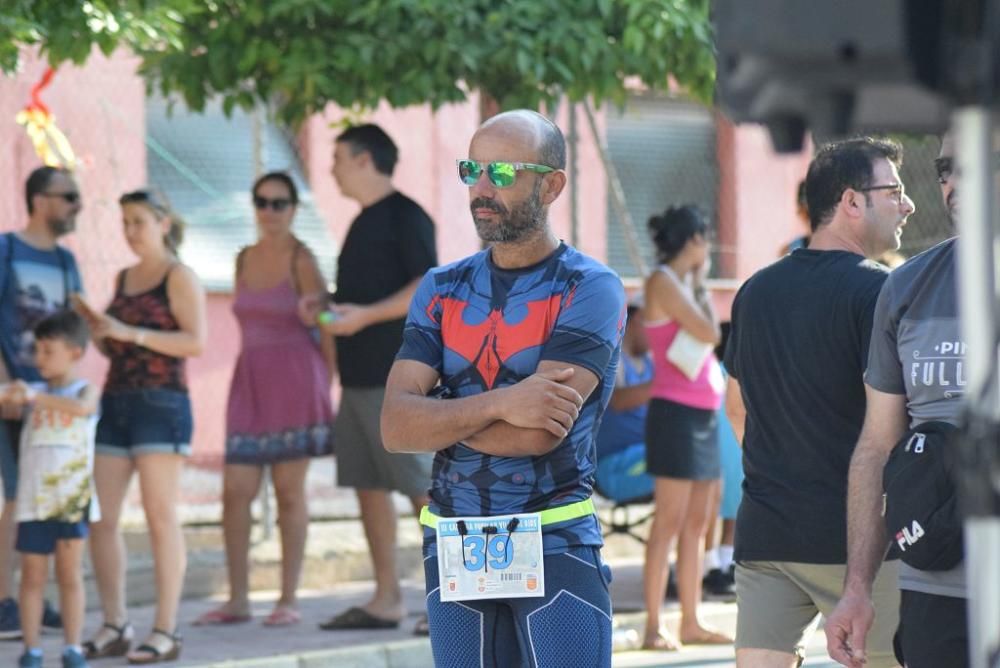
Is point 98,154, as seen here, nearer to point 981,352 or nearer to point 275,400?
point 275,400

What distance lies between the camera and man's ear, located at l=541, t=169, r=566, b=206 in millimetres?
4945

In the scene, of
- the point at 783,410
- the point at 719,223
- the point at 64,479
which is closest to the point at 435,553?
the point at 783,410

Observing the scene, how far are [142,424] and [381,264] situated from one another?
4.51 feet

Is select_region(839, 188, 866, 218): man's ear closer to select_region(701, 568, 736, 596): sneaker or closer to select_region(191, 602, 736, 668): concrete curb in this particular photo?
select_region(191, 602, 736, 668): concrete curb

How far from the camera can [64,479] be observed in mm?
7871

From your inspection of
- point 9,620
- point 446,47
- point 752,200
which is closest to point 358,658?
point 9,620

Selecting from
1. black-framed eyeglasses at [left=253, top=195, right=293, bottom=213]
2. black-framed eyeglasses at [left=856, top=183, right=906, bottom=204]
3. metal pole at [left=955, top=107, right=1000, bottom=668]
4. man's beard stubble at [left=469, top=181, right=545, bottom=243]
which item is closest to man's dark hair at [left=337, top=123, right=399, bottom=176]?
black-framed eyeglasses at [left=253, top=195, right=293, bottom=213]

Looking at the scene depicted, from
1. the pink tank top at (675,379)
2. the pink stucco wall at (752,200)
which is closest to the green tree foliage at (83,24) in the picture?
the pink tank top at (675,379)

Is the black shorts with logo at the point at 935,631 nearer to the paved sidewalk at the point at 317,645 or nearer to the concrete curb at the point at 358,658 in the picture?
the concrete curb at the point at 358,658

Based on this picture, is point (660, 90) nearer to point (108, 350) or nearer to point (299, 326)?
point (299, 326)

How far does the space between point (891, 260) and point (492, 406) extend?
216 inches

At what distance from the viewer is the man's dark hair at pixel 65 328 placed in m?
8.03

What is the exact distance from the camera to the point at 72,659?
7.96m

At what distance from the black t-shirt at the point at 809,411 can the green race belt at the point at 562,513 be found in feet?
2.19
